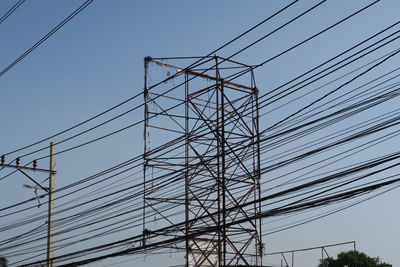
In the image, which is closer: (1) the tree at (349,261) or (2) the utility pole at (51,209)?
(2) the utility pole at (51,209)

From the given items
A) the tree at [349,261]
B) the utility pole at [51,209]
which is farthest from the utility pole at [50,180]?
the tree at [349,261]

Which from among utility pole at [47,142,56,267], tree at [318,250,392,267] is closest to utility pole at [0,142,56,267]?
utility pole at [47,142,56,267]

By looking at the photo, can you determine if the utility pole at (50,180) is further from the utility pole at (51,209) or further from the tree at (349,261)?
the tree at (349,261)

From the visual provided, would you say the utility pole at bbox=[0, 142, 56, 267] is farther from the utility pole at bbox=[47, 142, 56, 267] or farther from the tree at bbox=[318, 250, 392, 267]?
the tree at bbox=[318, 250, 392, 267]

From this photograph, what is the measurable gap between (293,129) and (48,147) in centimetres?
1403

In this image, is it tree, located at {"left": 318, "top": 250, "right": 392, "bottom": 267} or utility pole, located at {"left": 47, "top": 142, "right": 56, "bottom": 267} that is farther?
tree, located at {"left": 318, "top": 250, "right": 392, "bottom": 267}

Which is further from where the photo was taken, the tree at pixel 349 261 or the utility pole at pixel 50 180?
the tree at pixel 349 261

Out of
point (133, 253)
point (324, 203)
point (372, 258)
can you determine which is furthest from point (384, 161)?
point (372, 258)

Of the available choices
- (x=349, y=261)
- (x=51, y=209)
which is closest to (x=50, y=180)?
(x=51, y=209)

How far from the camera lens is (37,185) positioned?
27.8m

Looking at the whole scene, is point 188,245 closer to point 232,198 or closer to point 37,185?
point 232,198

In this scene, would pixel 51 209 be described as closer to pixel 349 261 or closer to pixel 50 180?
pixel 50 180

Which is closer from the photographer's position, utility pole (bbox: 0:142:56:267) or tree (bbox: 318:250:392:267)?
utility pole (bbox: 0:142:56:267)

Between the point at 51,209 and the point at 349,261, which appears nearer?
the point at 51,209
